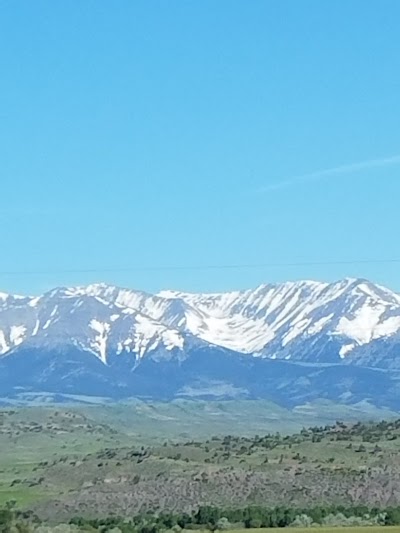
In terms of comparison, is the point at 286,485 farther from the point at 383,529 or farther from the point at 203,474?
the point at 383,529

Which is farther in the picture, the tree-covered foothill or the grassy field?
the grassy field

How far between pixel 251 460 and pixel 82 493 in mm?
20845

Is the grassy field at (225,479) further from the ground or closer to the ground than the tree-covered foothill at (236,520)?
further from the ground

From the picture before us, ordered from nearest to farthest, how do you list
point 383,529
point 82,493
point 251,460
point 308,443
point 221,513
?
1. point 383,529
2. point 221,513
3. point 82,493
4. point 251,460
5. point 308,443

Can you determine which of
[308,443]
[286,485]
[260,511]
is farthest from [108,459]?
[260,511]

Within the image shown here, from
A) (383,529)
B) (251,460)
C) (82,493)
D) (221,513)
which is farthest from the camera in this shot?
(251,460)

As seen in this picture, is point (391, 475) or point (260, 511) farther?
point (391, 475)

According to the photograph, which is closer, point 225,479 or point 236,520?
point 236,520

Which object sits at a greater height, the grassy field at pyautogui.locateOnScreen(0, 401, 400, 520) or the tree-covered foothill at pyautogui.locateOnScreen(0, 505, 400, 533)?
the grassy field at pyautogui.locateOnScreen(0, 401, 400, 520)

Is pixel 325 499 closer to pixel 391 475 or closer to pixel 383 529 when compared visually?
pixel 391 475

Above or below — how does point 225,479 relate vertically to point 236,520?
above

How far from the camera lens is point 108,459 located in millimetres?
178875

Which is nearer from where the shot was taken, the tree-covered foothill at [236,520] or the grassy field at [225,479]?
the tree-covered foothill at [236,520]

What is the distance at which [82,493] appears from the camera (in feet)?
474
